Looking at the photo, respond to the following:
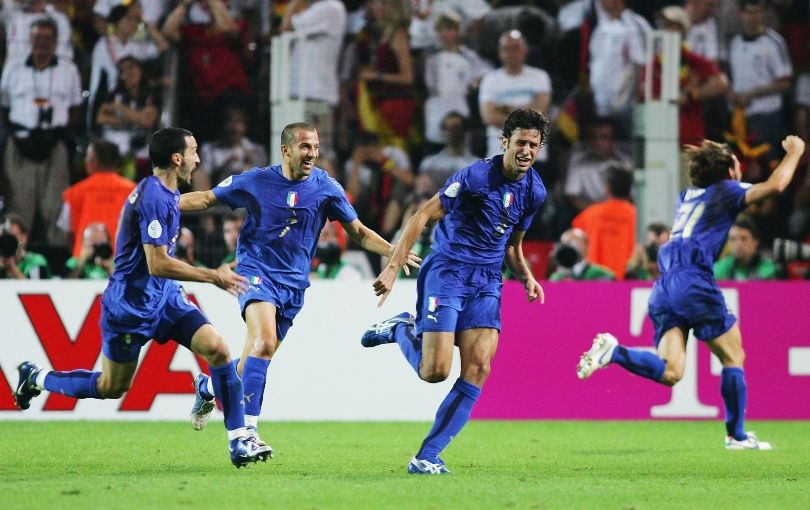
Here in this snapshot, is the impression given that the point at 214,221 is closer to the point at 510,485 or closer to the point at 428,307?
the point at 428,307

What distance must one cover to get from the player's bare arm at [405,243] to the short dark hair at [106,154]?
627 cm

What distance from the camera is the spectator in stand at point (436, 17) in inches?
599

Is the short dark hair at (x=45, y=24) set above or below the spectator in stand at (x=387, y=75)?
above

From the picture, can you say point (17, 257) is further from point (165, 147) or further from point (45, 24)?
point (165, 147)

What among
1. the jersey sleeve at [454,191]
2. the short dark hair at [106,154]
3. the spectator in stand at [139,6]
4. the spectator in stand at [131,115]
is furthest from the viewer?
the spectator in stand at [139,6]

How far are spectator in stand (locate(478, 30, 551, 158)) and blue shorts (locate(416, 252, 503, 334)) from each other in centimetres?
666

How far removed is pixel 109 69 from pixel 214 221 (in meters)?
2.37

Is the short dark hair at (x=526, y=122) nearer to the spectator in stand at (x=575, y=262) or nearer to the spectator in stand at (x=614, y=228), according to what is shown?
the spectator in stand at (x=575, y=262)

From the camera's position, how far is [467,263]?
7.89 metres

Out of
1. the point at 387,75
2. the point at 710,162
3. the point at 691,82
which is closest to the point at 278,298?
the point at 710,162

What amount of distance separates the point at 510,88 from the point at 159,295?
7.46 metres

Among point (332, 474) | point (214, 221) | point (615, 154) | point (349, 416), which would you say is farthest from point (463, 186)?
point (615, 154)

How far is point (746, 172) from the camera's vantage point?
14.6m

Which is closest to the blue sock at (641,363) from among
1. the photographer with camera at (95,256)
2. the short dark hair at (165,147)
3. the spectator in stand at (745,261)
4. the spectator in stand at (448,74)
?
the short dark hair at (165,147)
